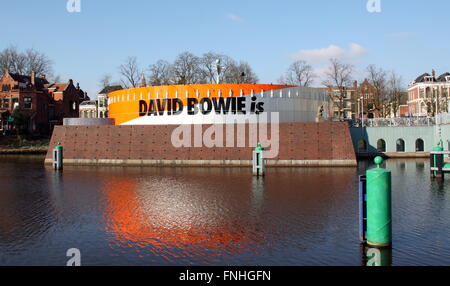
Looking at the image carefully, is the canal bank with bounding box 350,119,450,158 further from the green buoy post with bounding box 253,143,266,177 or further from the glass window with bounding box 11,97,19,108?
the glass window with bounding box 11,97,19,108

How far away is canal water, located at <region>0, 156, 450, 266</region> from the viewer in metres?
11.1

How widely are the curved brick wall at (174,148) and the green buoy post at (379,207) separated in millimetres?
26911

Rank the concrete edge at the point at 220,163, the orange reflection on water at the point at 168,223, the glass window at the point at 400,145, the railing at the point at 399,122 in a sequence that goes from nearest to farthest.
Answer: the orange reflection on water at the point at 168,223, the concrete edge at the point at 220,163, the railing at the point at 399,122, the glass window at the point at 400,145

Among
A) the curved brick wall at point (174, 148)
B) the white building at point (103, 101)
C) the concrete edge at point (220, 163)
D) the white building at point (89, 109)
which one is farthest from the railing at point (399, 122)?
the white building at point (89, 109)

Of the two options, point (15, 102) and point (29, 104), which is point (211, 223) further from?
point (15, 102)

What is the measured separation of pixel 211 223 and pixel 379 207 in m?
6.25

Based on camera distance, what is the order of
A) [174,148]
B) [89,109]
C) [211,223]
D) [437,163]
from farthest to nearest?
[89,109] < [174,148] < [437,163] < [211,223]

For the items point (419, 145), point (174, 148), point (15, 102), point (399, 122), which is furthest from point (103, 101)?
point (419, 145)

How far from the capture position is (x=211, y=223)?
49.4 ft

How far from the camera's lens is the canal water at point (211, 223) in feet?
36.6

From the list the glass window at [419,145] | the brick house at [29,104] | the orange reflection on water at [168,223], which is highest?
the brick house at [29,104]

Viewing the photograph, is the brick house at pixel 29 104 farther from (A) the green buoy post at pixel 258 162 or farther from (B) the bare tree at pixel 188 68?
(A) the green buoy post at pixel 258 162

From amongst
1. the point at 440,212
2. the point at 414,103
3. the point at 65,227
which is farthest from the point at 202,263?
the point at 414,103
